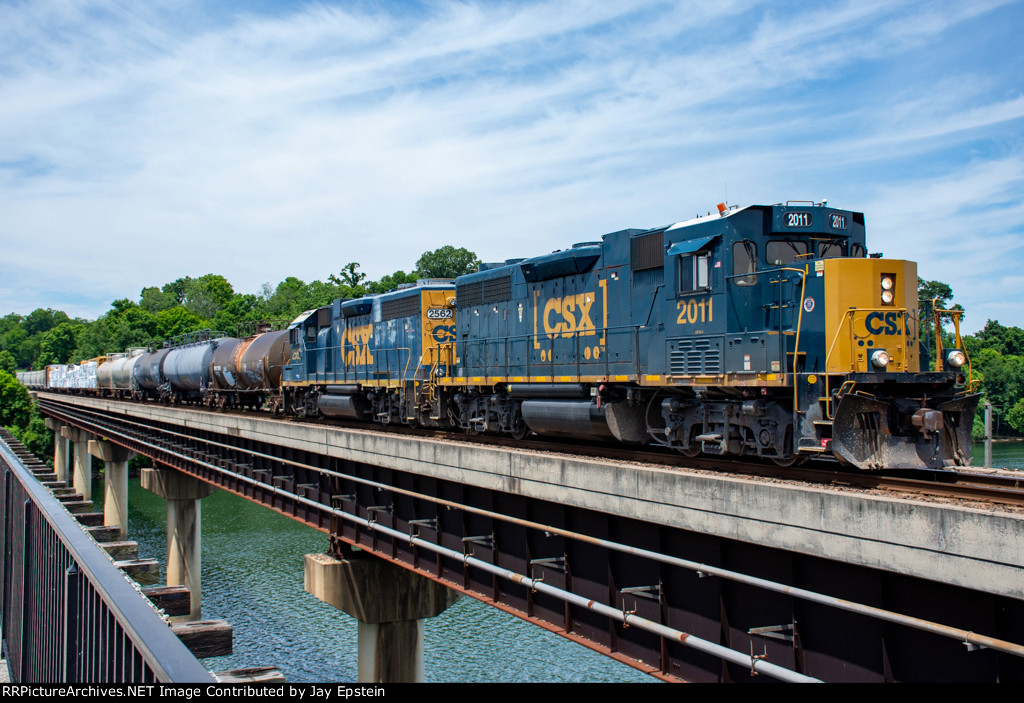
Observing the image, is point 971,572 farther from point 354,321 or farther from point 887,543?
point 354,321

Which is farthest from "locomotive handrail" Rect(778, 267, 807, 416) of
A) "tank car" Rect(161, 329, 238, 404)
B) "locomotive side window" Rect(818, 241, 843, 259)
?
"tank car" Rect(161, 329, 238, 404)

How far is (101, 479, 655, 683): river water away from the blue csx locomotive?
11399mm

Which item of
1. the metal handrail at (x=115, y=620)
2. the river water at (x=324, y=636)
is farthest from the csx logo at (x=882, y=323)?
the river water at (x=324, y=636)

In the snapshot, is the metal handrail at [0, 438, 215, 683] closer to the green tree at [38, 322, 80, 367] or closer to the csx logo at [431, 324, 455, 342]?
the csx logo at [431, 324, 455, 342]

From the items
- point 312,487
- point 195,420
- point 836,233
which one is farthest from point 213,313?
point 836,233

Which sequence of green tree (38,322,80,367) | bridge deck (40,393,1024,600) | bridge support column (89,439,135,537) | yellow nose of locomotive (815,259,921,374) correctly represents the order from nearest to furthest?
bridge deck (40,393,1024,600) → yellow nose of locomotive (815,259,921,374) → bridge support column (89,439,135,537) → green tree (38,322,80,367)

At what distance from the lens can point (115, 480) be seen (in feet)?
164

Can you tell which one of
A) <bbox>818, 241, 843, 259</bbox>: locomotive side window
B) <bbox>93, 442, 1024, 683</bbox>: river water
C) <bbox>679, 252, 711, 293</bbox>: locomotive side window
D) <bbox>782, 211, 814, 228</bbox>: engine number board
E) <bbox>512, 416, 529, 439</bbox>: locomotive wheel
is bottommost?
<bbox>93, 442, 1024, 683</bbox>: river water

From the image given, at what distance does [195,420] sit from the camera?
28375 millimetres

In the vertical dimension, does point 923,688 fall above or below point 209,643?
below

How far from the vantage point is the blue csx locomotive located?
976 cm

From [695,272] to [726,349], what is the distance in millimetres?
1408

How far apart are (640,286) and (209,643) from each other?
10.5m

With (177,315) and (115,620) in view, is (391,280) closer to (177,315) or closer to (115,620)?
(177,315)
